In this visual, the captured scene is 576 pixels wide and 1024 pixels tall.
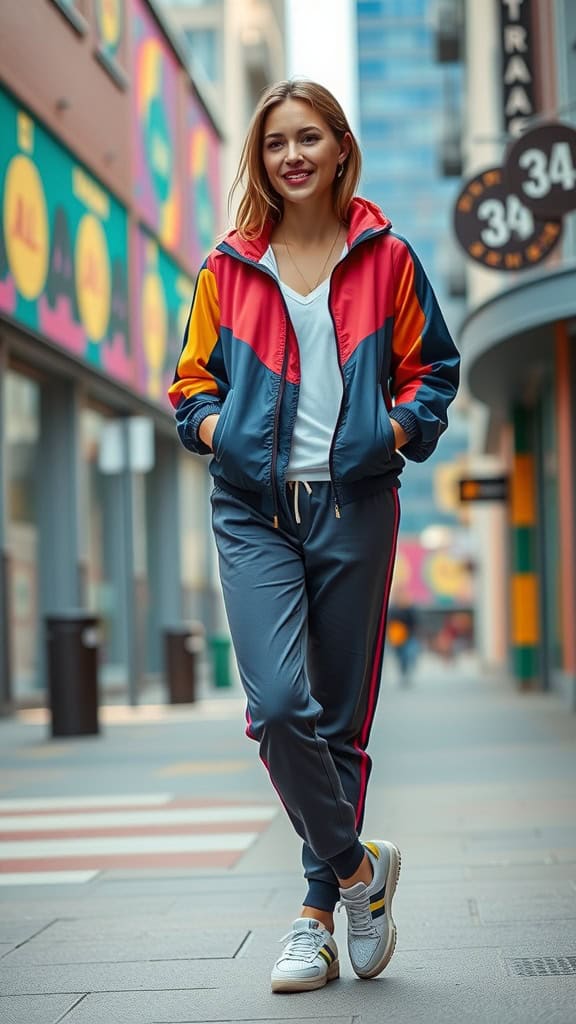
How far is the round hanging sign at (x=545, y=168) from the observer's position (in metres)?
11.9

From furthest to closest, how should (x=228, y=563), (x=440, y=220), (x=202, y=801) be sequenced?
(x=440, y=220) < (x=202, y=801) < (x=228, y=563)

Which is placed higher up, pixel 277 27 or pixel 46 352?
pixel 277 27

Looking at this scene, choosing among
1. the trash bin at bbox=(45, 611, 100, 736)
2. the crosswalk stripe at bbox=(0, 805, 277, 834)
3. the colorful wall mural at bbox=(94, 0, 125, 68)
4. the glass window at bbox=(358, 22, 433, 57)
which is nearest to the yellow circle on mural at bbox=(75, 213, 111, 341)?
the colorful wall mural at bbox=(94, 0, 125, 68)

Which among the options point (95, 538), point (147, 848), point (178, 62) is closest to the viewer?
point (147, 848)

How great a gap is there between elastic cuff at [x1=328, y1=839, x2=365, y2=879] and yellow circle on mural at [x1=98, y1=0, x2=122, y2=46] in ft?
58.1

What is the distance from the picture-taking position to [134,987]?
13.6 ft

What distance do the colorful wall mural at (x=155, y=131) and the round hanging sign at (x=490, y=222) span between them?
8.57 m

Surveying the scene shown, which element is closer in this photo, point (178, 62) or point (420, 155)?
point (178, 62)

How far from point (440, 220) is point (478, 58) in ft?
392

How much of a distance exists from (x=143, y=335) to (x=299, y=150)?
19221mm

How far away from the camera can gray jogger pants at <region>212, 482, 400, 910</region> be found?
3.86 metres

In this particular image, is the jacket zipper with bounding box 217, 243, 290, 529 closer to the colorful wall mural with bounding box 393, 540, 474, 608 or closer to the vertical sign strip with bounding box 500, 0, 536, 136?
the vertical sign strip with bounding box 500, 0, 536, 136

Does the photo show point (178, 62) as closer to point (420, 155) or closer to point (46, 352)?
point (46, 352)

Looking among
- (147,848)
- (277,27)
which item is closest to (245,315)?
(147,848)
